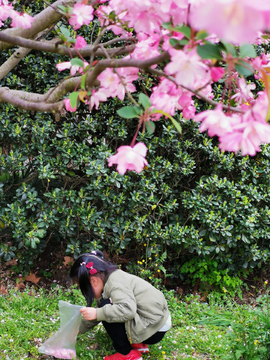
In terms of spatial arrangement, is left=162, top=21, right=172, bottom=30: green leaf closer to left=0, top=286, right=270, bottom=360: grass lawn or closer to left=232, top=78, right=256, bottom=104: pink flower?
left=232, top=78, right=256, bottom=104: pink flower

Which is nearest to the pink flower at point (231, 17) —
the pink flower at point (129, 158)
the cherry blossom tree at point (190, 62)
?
the cherry blossom tree at point (190, 62)

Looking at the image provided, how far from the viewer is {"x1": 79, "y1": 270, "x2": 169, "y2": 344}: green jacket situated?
190 cm

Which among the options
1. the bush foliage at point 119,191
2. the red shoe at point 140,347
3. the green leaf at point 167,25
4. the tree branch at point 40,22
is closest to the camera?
the green leaf at point 167,25

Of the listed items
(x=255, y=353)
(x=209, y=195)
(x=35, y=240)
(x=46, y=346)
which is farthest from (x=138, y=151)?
(x=209, y=195)

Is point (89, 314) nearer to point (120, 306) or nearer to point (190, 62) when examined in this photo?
point (120, 306)

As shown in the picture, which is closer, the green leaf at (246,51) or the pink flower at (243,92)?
the green leaf at (246,51)

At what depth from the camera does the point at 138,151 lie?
94 centimetres

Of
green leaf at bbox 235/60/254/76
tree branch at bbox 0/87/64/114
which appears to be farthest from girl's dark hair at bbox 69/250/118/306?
green leaf at bbox 235/60/254/76

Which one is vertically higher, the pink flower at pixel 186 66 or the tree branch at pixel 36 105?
the pink flower at pixel 186 66

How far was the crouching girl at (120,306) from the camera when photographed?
6.30 ft

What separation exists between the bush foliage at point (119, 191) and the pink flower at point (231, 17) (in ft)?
6.75

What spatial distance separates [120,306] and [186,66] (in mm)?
1525

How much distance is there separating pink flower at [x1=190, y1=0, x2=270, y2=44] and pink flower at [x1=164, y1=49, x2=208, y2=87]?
273 mm

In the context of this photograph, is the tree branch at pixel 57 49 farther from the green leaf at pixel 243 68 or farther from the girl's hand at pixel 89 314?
the girl's hand at pixel 89 314
